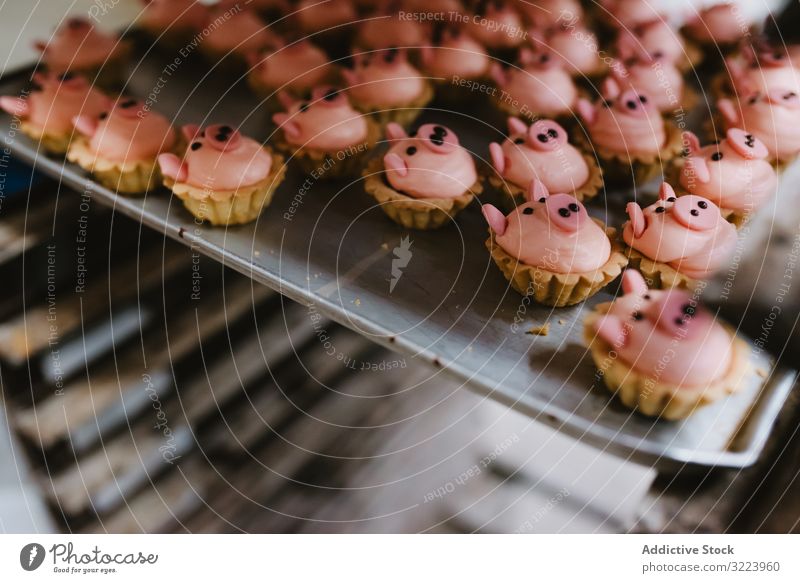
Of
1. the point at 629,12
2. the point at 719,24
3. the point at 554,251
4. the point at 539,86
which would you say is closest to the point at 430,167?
the point at 554,251

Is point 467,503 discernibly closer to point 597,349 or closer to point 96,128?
point 597,349

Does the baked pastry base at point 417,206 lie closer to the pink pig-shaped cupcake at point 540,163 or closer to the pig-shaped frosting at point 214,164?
the pink pig-shaped cupcake at point 540,163

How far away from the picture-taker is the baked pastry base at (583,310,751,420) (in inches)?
35.2

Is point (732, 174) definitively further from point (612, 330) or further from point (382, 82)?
point (382, 82)

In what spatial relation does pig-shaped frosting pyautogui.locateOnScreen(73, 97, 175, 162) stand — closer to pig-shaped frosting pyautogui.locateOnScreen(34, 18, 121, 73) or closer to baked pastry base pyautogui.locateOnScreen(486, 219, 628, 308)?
pig-shaped frosting pyautogui.locateOnScreen(34, 18, 121, 73)

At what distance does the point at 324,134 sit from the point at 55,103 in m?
0.51

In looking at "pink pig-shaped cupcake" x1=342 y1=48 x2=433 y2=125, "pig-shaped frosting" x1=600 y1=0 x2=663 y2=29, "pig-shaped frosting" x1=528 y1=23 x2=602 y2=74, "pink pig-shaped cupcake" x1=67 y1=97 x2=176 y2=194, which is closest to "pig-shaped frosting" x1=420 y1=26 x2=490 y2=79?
"pink pig-shaped cupcake" x1=342 y1=48 x2=433 y2=125

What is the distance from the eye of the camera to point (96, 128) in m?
1.22

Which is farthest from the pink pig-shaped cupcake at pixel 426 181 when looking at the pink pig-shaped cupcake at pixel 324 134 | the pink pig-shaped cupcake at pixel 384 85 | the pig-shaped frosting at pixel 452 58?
the pig-shaped frosting at pixel 452 58

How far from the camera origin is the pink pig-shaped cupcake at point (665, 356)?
89 cm

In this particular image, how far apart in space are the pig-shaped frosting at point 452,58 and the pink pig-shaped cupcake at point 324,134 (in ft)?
0.88

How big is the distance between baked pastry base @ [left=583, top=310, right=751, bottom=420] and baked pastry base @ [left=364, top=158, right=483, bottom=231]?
374 millimetres

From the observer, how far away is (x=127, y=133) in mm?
1200
